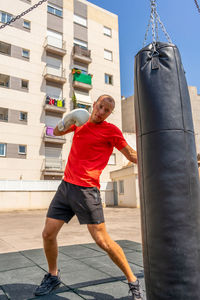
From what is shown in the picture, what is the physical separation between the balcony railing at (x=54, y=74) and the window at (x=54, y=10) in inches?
215

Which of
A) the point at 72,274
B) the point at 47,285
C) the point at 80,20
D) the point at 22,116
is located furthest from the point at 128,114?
the point at 47,285

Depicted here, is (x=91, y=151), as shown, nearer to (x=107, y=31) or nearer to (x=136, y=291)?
(x=136, y=291)

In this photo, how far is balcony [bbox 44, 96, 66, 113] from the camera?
925 inches

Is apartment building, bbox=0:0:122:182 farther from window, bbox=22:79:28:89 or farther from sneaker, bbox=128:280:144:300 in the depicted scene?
sneaker, bbox=128:280:144:300

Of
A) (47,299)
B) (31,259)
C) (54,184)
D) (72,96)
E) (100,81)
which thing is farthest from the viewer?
(100,81)

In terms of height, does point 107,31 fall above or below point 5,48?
above

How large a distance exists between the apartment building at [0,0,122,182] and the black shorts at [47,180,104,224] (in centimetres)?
1921

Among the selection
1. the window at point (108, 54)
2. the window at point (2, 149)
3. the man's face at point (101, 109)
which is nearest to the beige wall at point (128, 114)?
the window at point (108, 54)

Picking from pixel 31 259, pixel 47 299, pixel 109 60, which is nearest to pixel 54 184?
pixel 109 60

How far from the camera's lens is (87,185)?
263 cm

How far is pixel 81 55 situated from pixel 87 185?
25583mm

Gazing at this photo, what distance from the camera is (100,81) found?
27688 millimetres

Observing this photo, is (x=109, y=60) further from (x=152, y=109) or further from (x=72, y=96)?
(x=152, y=109)

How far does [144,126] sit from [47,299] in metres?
1.89
